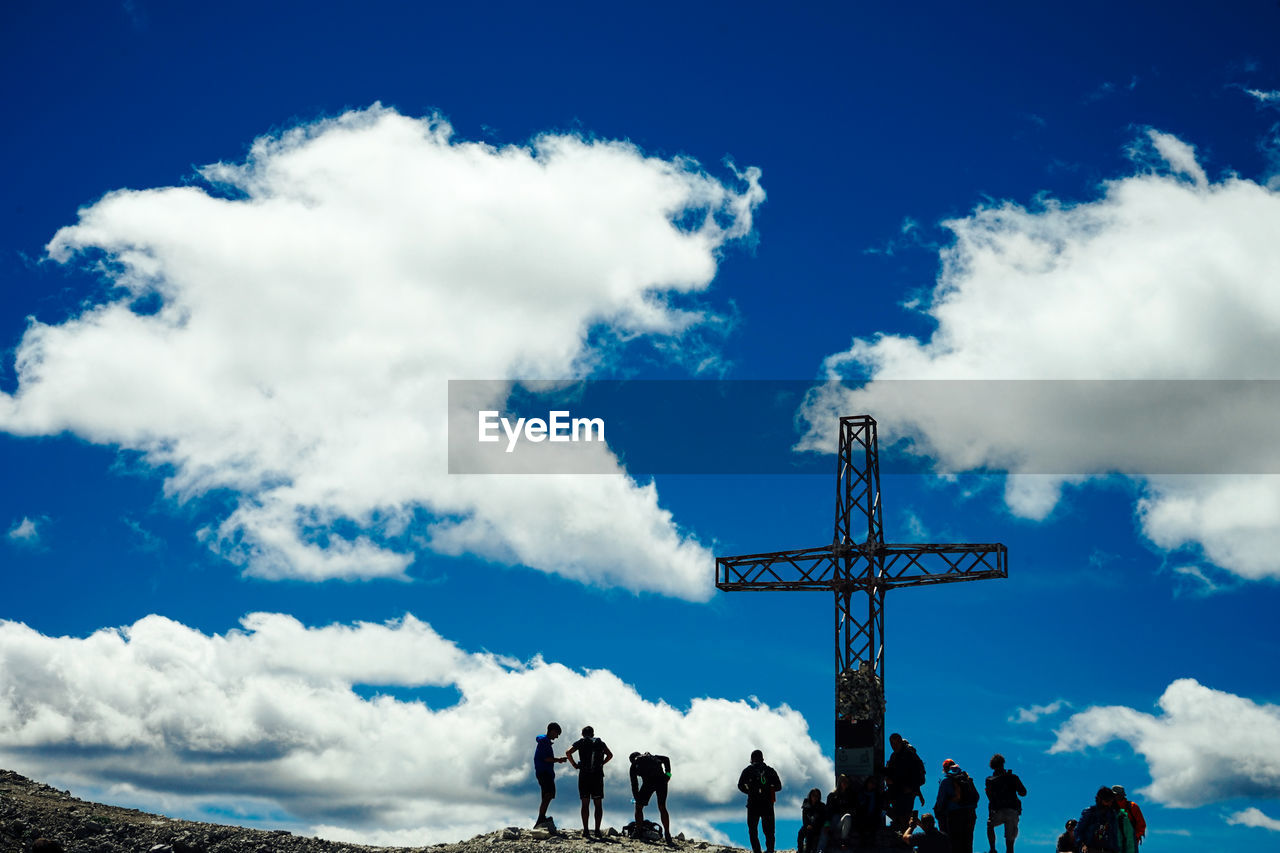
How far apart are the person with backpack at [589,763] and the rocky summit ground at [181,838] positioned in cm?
87

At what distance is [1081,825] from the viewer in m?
20.0

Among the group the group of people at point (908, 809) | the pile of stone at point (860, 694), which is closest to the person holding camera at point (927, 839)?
the group of people at point (908, 809)

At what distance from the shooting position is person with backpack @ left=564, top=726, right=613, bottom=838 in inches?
883

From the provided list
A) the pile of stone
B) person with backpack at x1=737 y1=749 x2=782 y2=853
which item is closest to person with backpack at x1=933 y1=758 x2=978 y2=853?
person with backpack at x1=737 y1=749 x2=782 y2=853

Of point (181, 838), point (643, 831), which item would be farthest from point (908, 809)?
point (181, 838)

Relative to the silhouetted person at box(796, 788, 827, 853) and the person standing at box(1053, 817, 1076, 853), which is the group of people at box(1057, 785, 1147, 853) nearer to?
the person standing at box(1053, 817, 1076, 853)

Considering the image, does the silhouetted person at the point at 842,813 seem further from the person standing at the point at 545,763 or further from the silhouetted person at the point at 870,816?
the person standing at the point at 545,763

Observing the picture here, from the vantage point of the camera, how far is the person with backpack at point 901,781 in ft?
66.4

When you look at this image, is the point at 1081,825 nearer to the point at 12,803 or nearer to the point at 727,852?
the point at 727,852

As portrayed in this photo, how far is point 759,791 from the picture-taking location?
21734 millimetres

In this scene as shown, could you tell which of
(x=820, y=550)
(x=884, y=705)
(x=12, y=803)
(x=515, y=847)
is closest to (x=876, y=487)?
(x=820, y=550)

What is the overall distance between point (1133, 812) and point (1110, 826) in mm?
751

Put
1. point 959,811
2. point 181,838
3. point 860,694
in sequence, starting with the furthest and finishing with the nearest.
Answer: point 860,694 < point 181,838 < point 959,811

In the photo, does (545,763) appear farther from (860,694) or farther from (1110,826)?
(860,694)
